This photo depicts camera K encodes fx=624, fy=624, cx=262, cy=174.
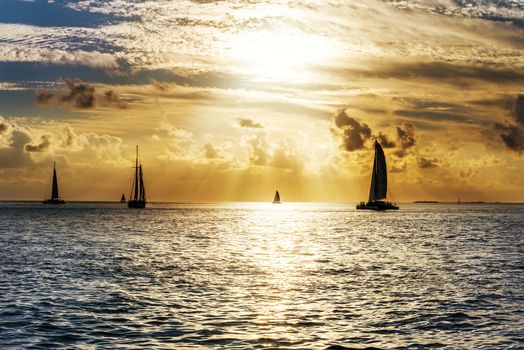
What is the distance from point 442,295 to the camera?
4031 centimetres

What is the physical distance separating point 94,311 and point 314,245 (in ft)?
186

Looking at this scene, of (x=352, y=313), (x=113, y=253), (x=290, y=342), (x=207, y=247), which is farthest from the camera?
(x=207, y=247)

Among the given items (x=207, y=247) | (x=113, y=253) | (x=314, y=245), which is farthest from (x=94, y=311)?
(x=314, y=245)

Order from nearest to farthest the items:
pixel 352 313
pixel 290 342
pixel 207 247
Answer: pixel 290 342 → pixel 352 313 → pixel 207 247

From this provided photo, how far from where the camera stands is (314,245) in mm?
88188

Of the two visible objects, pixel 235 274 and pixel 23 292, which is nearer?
pixel 23 292

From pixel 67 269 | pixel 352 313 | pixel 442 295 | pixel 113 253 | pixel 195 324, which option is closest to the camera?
pixel 195 324

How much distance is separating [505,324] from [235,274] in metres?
25.0

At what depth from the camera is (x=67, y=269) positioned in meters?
54.8

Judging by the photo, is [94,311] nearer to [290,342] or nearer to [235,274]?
[290,342]

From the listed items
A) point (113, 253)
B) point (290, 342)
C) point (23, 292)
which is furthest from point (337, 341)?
point (113, 253)

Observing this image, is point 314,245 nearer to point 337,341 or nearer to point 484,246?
point 484,246

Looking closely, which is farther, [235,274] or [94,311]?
[235,274]

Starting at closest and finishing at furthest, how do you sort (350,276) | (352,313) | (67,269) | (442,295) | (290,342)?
(290,342)
(352,313)
(442,295)
(350,276)
(67,269)
